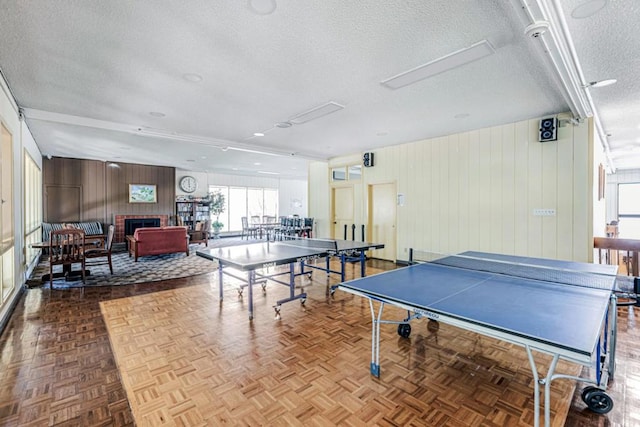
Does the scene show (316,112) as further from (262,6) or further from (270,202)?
(270,202)

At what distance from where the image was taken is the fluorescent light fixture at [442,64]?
2635 mm

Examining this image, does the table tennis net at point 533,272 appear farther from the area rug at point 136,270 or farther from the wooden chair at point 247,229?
the wooden chair at point 247,229

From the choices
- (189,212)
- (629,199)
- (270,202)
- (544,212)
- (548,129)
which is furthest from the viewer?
(270,202)

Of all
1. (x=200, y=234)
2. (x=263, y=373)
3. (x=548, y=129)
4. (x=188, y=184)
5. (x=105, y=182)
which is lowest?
(x=263, y=373)

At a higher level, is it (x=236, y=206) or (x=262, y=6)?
(x=262, y=6)

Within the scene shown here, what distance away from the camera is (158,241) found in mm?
7250

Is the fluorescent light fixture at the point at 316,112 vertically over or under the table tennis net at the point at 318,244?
over

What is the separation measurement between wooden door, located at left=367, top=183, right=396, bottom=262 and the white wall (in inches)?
9.0

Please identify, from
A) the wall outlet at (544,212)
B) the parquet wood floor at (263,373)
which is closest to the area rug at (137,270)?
the parquet wood floor at (263,373)

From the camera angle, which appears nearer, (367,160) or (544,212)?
(544,212)

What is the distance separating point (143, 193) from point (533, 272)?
11.0 meters

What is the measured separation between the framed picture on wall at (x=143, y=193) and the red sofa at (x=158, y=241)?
3080 mm

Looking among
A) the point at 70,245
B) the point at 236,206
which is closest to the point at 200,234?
the point at 236,206

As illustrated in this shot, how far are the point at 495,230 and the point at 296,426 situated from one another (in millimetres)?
4844
